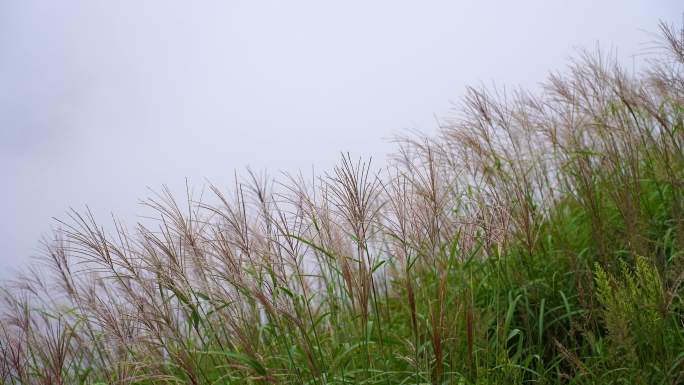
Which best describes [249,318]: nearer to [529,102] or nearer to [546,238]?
[546,238]

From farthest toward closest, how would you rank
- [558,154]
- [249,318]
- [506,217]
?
1. [558,154]
2. [249,318]
3. [506,217]

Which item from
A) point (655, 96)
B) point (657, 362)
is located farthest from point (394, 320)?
point (655, 96)

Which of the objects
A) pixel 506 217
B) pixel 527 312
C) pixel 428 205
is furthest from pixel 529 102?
pixel 428 205

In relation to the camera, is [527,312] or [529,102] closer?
[527,312]

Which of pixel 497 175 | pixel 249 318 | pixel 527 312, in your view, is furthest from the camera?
pixel 497 175

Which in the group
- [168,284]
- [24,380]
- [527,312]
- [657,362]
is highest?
[168,284]

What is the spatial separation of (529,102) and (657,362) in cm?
184

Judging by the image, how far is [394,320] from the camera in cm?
309

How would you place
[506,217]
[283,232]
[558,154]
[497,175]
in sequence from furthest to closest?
[558,154], [497,175], [506,217], [283,232]

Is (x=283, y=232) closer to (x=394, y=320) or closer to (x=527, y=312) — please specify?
(x=527, y=312)

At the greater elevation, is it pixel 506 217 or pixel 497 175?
pixel 497 175

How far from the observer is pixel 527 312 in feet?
7.93

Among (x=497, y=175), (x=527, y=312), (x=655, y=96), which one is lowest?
(x=527, y=312)

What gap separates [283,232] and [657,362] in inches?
52.9
